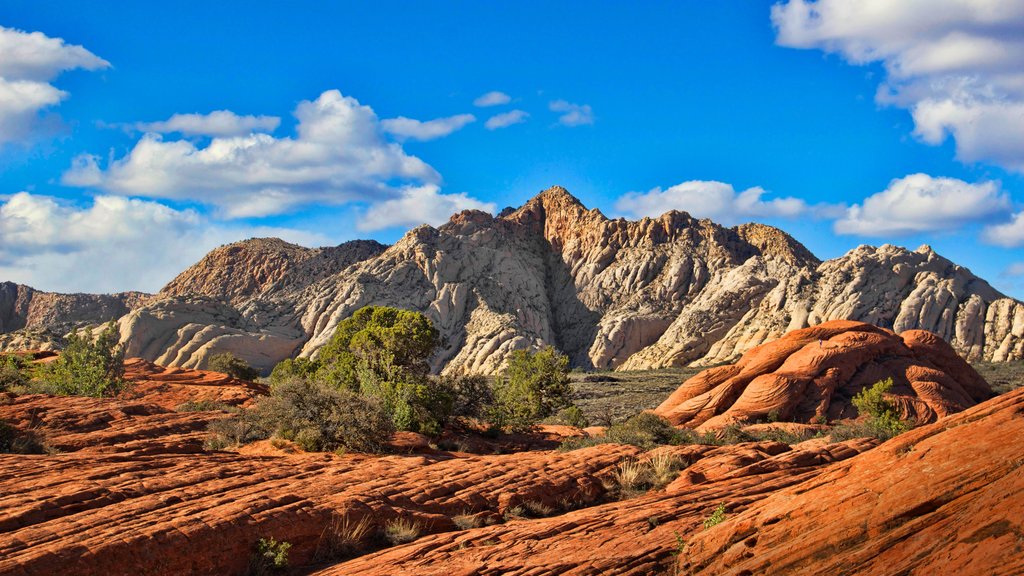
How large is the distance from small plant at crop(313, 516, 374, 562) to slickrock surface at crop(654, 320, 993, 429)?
21.8 m

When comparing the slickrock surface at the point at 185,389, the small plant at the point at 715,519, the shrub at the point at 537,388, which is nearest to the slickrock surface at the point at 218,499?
the small plant at the point at 715,519

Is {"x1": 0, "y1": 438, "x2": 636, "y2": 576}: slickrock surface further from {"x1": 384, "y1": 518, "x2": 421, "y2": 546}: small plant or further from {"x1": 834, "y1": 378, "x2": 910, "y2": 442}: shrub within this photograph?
{"x1": 834, "y1": 378, "x2": 910, "y2": 442}: shrub

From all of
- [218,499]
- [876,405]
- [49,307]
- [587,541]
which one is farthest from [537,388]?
[49,307]

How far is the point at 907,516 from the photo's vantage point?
8.17 meters

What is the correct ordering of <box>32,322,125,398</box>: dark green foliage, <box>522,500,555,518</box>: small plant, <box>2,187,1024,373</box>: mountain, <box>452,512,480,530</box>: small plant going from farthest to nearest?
<box>2,187,1024,373</box>: mountain → <box>32,322,125,398</box>: dark green foliage → <box>522,500,555,518</box>: small plant → <box>452,512,480,530</box>: small plant

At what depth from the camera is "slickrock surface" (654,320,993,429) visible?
109 ft

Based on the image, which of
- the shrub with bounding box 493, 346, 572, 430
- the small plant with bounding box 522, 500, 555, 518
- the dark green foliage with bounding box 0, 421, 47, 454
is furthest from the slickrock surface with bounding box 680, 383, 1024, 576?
the shrub with bounding box 493, 346, 572, 430

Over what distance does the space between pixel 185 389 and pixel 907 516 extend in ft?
112

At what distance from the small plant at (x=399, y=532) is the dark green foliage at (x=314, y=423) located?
671cm

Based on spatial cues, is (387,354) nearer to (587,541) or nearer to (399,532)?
(399,532)

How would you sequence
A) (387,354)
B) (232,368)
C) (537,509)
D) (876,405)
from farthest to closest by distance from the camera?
(232,368) → (387,354) → (876,405) → (537,509)

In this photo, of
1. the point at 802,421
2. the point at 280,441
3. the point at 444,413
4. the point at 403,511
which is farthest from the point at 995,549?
the point at 802,421

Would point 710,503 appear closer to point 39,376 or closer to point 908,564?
point 908,564

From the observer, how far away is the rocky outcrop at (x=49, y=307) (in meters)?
125
